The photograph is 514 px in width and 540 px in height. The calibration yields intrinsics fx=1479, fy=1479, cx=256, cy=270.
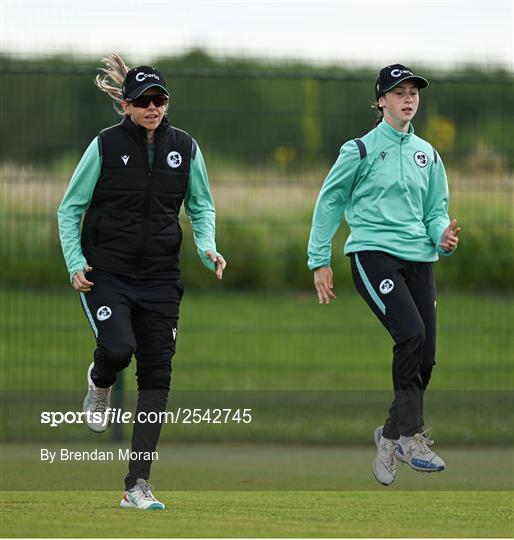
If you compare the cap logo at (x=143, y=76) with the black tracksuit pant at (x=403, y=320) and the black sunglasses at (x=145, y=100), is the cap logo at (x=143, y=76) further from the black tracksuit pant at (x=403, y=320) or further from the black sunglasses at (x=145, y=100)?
the black tracksuit pant at (x=403, y=320)

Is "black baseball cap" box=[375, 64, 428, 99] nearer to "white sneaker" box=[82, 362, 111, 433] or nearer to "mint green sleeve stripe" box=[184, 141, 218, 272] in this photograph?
"mint green sleeve stripe" box=[184, 141, 218, 272]

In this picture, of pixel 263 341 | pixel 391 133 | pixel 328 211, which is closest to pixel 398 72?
pixel 391 133

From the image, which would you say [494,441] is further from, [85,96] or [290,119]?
[85,96]

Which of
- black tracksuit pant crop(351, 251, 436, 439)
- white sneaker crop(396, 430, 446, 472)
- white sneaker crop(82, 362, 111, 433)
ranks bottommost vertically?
white sneaker crop(396, 430, 446, 472)

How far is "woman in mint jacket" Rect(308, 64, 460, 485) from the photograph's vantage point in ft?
30.1

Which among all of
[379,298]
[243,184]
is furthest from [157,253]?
[243,184]

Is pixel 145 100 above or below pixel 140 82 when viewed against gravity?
below

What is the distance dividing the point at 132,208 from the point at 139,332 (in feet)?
2.47

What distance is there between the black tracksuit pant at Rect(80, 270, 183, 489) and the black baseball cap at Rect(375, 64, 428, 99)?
1822 millimetres

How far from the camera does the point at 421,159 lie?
371 inches

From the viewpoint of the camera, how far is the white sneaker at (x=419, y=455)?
902 centimetres

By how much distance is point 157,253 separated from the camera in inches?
352

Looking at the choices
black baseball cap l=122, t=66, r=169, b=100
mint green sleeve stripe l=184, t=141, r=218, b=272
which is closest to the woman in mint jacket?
mint green sleeve stripe l=184, t=141, r=218, b=272

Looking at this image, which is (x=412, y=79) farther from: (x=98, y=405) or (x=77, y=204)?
(x=98, y=405)
